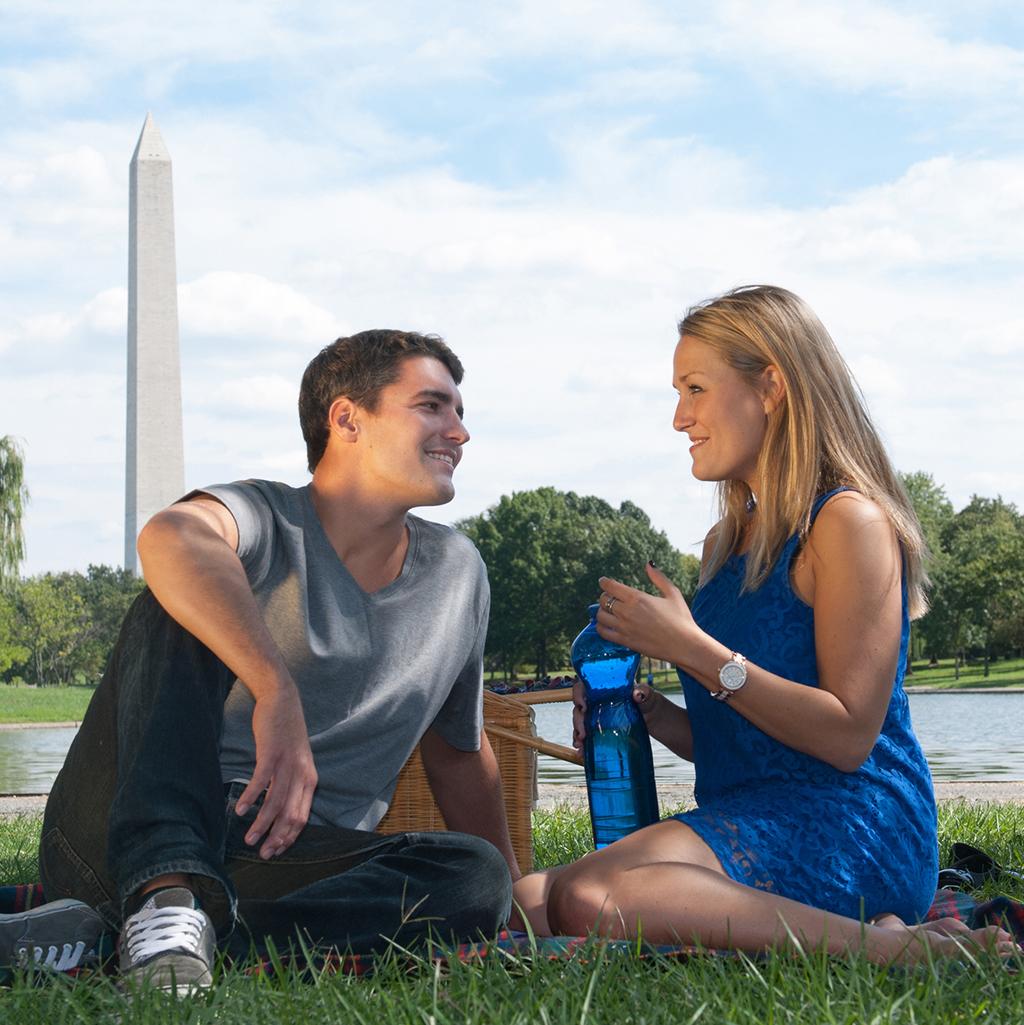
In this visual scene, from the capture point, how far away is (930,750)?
49.5 ft

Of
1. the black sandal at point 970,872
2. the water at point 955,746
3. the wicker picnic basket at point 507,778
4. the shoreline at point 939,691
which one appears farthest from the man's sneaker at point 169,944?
the shoreline at point 939,691

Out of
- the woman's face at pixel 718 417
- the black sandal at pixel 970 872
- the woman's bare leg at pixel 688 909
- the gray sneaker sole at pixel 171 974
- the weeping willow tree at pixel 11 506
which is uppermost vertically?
the weeping willow tree at pixel 11 506

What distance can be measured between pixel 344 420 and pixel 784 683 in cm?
133

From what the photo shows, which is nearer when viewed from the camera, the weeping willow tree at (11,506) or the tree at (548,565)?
the weeping willow tree at (11,506)

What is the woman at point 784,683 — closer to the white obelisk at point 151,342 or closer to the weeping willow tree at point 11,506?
the weeping willow tree at point 11,506

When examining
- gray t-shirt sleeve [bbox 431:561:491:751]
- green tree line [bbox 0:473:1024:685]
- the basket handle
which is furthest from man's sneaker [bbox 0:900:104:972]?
green tree line [bbox 0:473:1024:685]

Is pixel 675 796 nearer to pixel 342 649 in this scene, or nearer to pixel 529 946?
pixel 342 649

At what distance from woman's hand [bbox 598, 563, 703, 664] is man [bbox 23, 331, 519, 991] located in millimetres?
511

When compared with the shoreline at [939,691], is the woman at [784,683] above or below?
above

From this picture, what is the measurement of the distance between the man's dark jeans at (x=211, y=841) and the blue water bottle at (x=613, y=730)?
66 cm

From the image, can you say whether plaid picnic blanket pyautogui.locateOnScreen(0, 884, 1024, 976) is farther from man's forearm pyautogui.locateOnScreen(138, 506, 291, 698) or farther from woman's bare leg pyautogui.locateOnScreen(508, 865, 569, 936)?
man's forearm pyautogui.locateOnScreen(138, 506, 291, 698)

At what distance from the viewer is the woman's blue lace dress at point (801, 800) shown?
2885 millimetres

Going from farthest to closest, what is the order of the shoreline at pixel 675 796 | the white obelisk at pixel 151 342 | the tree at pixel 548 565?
the tree at pixel 548 565, the white obelisk at pixel 151 342, the shoreline at pixel 675 796

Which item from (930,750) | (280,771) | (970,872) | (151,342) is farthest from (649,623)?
(151,342)
